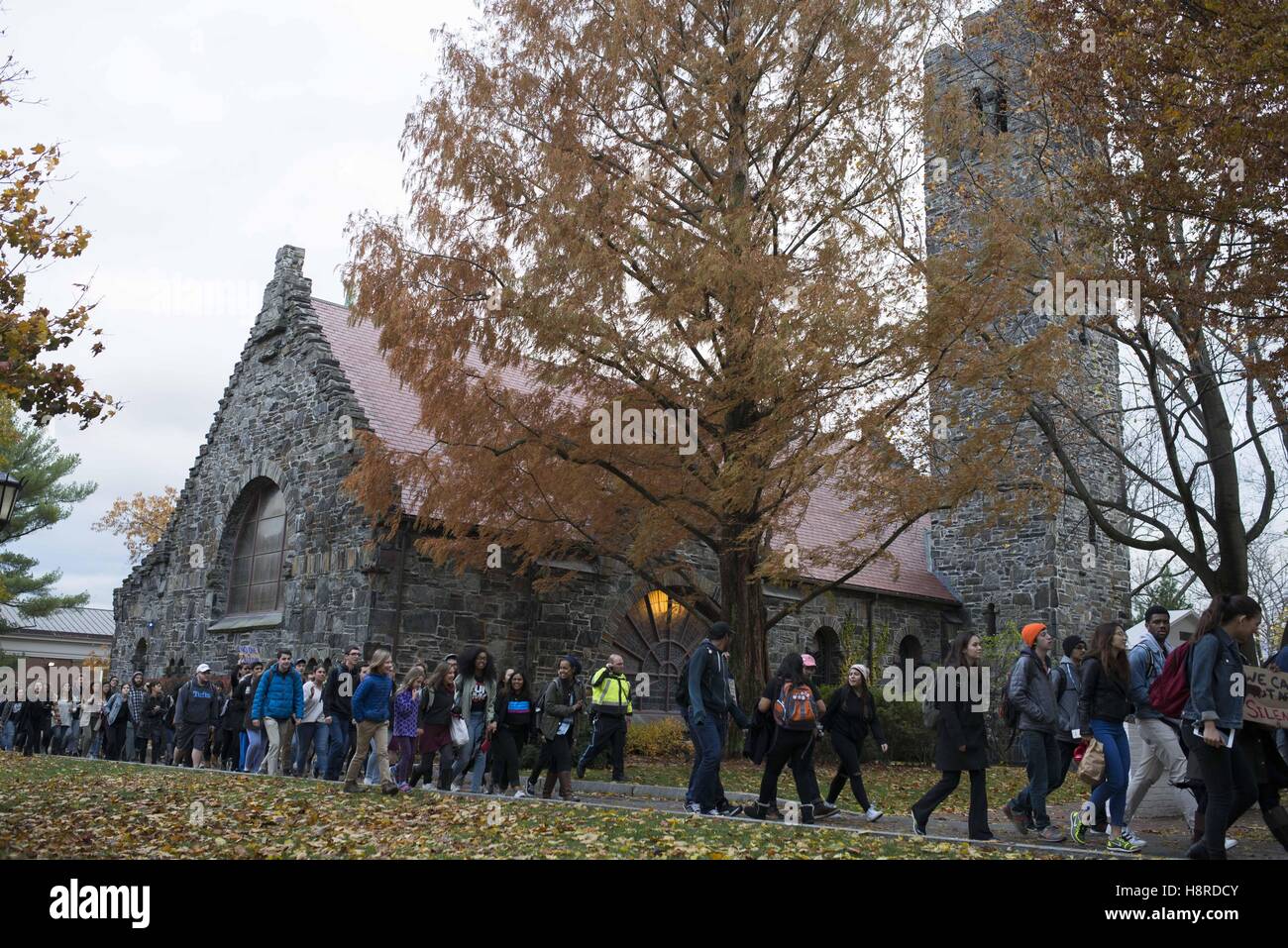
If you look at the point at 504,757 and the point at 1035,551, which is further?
the point at 1035,551

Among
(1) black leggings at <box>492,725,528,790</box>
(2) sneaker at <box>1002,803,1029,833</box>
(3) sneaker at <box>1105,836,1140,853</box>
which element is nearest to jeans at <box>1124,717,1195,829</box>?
(3) sneaker at <box>1105,836,1140,853</box>

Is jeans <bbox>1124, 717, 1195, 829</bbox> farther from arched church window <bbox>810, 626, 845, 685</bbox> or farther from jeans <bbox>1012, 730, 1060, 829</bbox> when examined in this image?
arched church window <bbox>810, 626, 845, 685</bbox>

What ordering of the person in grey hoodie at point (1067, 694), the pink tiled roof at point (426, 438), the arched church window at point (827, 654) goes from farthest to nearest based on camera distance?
the arched church window at point (827, 654) < the pink tiled roof at point (426, 438) < the person in grey hoodie at point (1067, 694)

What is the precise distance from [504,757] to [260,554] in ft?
39.4

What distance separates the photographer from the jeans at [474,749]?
13453mm

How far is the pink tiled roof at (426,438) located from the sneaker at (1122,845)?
7.47 metres

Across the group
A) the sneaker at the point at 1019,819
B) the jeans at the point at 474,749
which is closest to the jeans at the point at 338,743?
the jeans at the point at 474,749

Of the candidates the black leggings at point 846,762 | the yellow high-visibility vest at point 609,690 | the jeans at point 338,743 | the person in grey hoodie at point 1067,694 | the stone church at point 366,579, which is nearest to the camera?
the person in grey hoodie at point 1067,694

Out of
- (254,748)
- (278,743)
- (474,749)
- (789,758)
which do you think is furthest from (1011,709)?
(254,748)

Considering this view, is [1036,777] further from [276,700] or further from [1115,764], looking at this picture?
[276,700]

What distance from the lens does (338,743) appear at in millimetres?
14555

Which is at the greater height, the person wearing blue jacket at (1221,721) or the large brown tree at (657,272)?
the large brown tree at (657,272)

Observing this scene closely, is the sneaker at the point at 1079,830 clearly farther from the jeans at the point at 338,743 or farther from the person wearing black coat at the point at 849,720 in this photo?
the jeans at the point at 338,743
